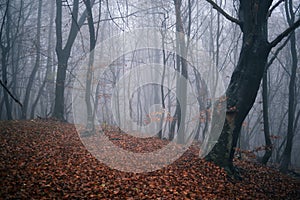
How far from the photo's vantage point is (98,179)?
226 inches

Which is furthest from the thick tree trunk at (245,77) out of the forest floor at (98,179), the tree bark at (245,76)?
the forest floor at (98,179)

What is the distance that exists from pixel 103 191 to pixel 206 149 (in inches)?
158

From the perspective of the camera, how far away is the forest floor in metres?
4.99

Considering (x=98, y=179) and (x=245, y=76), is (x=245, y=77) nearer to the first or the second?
(x=245, y=76)

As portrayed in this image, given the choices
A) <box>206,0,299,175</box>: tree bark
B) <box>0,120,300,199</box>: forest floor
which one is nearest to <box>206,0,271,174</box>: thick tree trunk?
<box>206,0,299,175</box>: tree bark

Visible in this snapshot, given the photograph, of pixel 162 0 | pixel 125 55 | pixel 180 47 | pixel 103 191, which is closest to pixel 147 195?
pixel 103 191

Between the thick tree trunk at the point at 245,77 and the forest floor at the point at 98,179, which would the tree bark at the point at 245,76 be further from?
the forest floor at the point at 98,179

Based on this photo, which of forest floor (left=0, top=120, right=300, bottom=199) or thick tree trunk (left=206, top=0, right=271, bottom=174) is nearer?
forest floor (left=0, top=120, right=300, bottom=199)

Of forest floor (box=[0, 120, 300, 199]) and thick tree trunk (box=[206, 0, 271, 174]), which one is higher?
thick tree trunk (box=[206, 0, 271, 174])

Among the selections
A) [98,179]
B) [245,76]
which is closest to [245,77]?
[245,76]

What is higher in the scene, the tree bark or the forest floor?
the tree bark

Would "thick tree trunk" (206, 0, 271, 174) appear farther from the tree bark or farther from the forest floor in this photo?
the forest floor

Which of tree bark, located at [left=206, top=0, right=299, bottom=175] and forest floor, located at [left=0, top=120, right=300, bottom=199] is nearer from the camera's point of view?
forest floor, located at [left=0, top=120, right=300, bottom=199]

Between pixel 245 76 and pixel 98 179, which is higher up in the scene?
pixel 245 76
